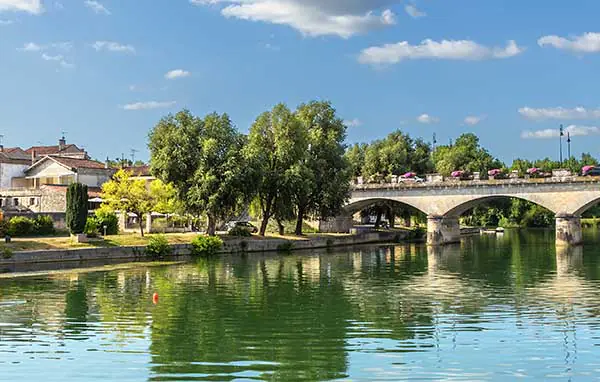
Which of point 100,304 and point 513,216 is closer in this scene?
point 100,304

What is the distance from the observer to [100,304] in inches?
1208

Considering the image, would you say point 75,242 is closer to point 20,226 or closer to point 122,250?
point 122,250

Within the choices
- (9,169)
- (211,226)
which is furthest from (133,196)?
(9,169)

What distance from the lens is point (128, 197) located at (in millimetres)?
63594

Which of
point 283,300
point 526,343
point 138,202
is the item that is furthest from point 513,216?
point 526,343

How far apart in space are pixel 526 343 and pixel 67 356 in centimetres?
1306

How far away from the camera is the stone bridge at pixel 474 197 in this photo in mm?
69562

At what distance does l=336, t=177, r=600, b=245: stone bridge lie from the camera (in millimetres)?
69562

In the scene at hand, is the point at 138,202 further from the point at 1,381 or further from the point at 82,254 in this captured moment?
the point at 1,381

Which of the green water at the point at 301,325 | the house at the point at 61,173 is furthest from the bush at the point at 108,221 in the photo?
the house at the point at 61,173

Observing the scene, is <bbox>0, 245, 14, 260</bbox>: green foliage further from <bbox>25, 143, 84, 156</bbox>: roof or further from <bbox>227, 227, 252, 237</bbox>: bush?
<bbox>25, 143, 84, 156</bbox>: roof

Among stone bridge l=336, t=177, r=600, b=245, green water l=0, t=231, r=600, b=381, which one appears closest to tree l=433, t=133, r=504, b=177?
stone bridge l=336, t=177, r=600, b=245

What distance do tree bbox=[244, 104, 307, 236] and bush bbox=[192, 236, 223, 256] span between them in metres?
7.19

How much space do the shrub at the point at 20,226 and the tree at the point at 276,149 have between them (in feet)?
63.3
